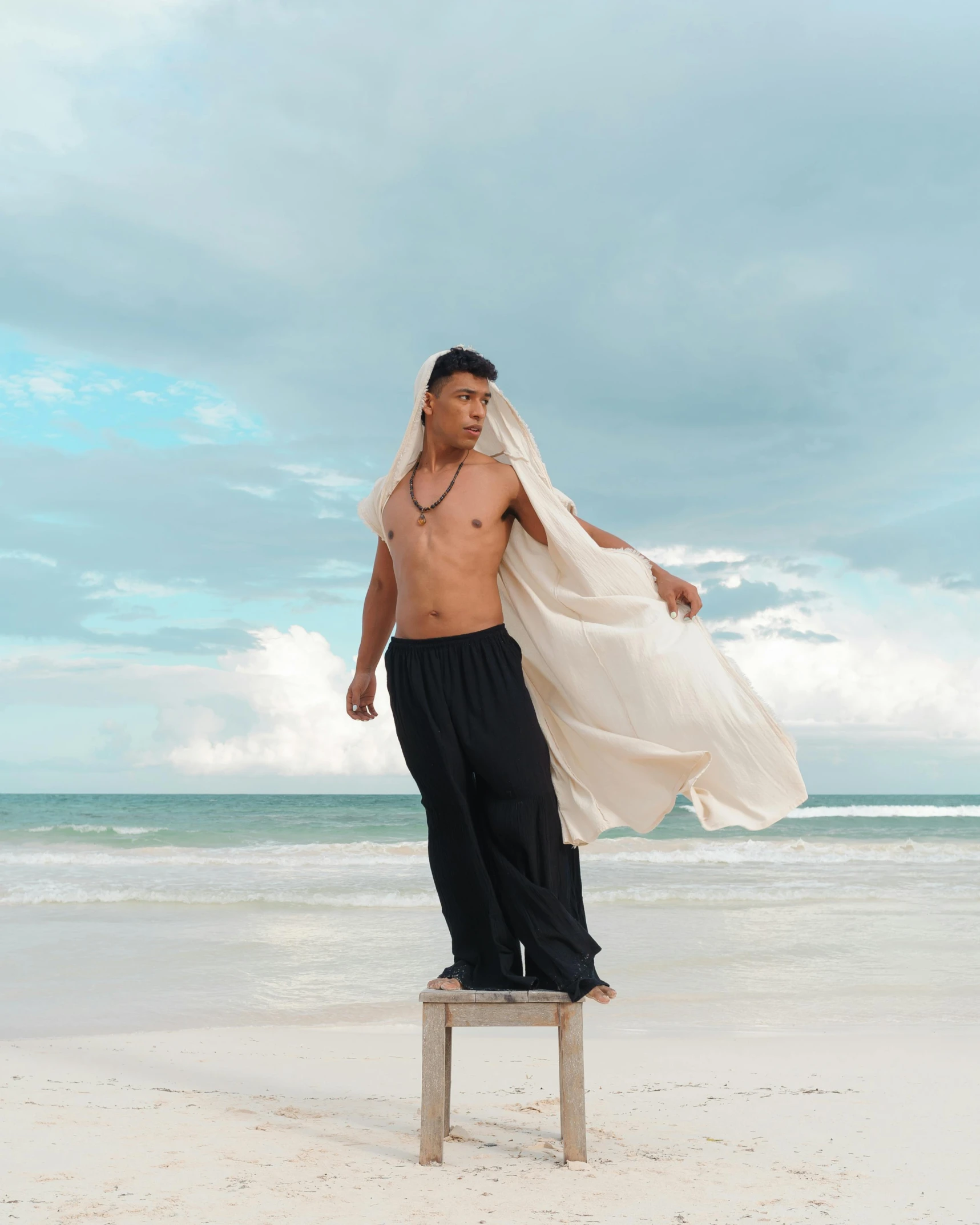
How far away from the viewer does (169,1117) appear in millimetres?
3410

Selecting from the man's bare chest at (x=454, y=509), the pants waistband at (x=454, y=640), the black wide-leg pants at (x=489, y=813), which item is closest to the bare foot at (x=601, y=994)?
the black wide-leg pants at (x=489, y=813)

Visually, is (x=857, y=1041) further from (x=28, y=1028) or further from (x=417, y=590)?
(x=28, y=1028)

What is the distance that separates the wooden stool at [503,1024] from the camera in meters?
2.96

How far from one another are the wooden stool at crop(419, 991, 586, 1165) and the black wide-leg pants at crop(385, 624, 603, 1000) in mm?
141

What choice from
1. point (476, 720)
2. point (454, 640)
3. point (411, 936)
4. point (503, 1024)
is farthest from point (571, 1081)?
point (411, 936)

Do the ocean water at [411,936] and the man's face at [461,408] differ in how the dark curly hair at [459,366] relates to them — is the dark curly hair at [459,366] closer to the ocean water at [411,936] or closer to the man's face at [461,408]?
the man's face at [461,408]

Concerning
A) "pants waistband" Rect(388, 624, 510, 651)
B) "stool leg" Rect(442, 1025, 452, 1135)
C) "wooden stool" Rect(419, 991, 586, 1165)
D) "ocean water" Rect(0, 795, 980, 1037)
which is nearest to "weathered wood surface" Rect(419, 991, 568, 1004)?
"wooden stool" Rect(419, 991, 586, 1165)

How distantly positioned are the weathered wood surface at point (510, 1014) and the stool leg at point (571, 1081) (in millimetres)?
28

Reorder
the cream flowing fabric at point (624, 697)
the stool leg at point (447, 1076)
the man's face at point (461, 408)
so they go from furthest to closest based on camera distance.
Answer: the man's face at point (461, 408)
the cream flowing fabric at point (624, 697)
the stool leg at point (447, 1076)

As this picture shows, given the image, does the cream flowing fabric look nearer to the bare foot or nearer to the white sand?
the bare foot

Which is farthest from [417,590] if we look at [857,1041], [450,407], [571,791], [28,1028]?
[28,1028]

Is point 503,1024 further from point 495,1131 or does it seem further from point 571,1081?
point 495,1131

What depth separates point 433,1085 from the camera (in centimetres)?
298

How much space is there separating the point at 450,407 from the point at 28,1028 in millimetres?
4094
